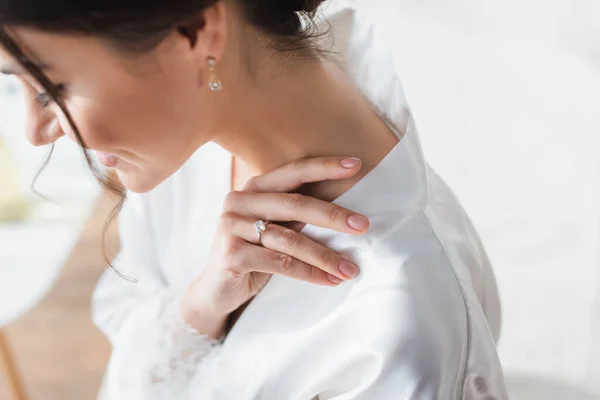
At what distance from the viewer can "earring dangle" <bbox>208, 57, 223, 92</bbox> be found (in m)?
0.70

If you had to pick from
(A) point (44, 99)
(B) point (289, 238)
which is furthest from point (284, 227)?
(A) point (44, 99)

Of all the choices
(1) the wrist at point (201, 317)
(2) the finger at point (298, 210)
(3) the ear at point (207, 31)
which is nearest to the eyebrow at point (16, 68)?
(3) the ear at point (207, 31)

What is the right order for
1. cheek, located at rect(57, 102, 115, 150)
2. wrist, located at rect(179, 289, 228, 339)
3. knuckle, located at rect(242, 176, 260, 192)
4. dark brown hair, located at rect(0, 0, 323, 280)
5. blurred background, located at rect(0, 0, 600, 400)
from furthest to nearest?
blurred background, located at rect(0, 0, 600, 400) → wrist, located at rect(179, 289, 228, 339) → knuckle, located at rect(242, 176, 260, 192) → cheek, located at rect(57, 102, 115, 150) → dark brown hair, located at rect(0, 0, 323, 280)

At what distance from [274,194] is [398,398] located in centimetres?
24

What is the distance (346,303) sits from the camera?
29.8 inches

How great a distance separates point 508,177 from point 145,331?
74cm

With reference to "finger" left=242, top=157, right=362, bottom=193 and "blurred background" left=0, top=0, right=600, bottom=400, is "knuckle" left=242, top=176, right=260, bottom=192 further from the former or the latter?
"blurred background" left=0, top=0, right=600, bottom=400

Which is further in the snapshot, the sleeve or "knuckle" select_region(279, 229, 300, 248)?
the sleeve

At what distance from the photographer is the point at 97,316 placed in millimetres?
1105

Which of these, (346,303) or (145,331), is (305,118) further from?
(145,331)

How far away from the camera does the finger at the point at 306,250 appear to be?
2.43ft

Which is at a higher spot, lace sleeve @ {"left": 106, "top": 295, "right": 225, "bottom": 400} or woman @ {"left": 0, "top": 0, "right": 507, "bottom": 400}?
woman @ {"left": 0, "top": 0, "right": 507, "bottom": 400}

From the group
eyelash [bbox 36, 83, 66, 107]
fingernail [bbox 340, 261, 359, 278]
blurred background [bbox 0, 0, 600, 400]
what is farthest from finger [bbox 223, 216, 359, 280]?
blurred background [bbox 0, 0, 600, 400]

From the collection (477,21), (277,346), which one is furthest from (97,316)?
(477,21)
